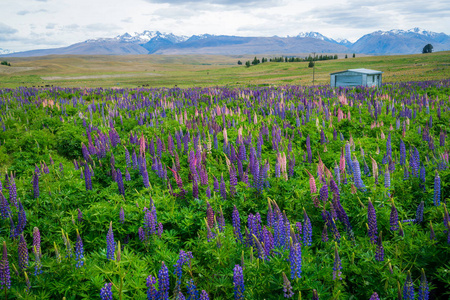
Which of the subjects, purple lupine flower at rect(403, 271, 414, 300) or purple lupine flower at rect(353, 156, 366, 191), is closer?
purple lupine flower at rect(403, 271, 414, 300)

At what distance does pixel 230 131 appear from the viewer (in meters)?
9.88

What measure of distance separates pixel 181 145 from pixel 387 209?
5.36m

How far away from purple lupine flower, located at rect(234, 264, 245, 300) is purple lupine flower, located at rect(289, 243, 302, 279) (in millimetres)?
470

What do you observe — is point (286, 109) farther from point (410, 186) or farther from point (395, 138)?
point (410, 186)

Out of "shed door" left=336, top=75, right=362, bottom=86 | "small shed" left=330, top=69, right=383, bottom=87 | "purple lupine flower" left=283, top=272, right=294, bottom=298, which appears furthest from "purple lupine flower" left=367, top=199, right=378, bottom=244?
"shed door" left=336, top=75, right=362, bottom=86

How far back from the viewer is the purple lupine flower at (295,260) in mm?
2979

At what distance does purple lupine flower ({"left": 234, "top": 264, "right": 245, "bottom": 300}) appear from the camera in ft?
9.94

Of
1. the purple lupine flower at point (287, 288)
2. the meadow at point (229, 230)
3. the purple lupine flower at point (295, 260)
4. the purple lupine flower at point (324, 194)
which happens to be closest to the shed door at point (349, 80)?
the meadow at point (229, 230)

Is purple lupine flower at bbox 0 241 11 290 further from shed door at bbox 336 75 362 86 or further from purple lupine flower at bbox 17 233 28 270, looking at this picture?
shed door at bbox 336 75 362 86

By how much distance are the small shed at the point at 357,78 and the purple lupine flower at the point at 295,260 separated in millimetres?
37467

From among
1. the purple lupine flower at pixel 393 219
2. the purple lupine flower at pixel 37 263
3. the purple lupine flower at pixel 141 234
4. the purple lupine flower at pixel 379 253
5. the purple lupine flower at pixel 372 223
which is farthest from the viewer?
the purple lupine flower at pixel 141 234

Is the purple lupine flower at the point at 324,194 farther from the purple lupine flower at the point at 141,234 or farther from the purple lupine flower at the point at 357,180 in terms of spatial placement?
the purple lupine flower at the point at 141,234

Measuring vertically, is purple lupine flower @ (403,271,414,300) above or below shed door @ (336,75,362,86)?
below

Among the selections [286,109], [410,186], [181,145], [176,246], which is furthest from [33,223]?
[286,109]
